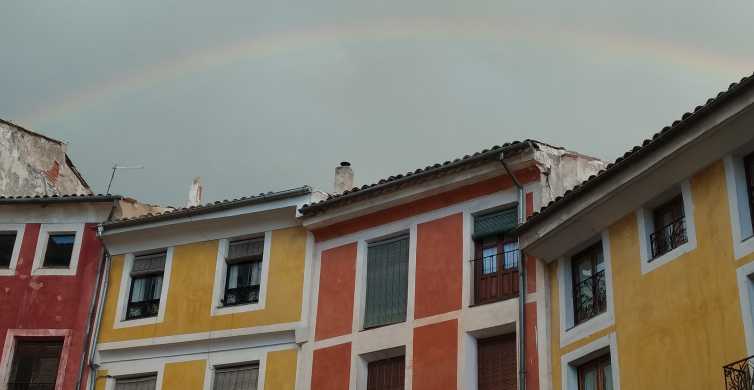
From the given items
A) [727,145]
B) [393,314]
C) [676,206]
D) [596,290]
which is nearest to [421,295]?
[393,314]

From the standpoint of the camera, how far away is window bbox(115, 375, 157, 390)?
2914cm

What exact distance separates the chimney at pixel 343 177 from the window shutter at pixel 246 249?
2.51 metres

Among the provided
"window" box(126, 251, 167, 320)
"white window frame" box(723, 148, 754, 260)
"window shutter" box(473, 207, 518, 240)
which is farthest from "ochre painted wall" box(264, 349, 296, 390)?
"white window frame" box(723, 148, 754, 260)

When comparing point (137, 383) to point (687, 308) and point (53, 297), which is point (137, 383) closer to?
point (53, 297)

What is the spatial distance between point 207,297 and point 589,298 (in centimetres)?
1051

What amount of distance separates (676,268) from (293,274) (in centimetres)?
1101

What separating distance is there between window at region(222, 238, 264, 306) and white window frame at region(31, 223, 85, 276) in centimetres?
442

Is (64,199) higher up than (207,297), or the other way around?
(64,199)

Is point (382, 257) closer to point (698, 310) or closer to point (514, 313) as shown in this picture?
point (514, 313)

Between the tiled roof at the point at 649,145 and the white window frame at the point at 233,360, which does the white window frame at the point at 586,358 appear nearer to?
the tiled roof at the point at 649,145

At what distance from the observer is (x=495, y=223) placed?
2561cm

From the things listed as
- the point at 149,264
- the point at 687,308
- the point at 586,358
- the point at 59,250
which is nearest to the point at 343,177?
the point at 149,264

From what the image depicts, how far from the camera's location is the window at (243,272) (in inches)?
1148

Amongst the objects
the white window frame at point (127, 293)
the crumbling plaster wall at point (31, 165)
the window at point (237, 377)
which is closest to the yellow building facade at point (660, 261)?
the window at point (237, 377)
